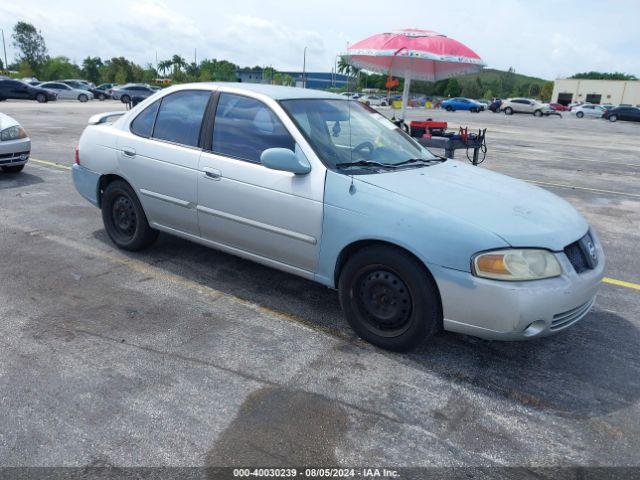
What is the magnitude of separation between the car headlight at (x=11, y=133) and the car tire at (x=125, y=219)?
4300 mm

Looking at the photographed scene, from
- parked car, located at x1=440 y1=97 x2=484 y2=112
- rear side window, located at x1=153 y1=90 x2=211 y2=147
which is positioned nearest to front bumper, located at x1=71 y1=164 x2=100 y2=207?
rear side window, located at x1=153 y1=90 x2=211 y2=147

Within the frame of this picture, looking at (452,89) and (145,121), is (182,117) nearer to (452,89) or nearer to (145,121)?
(145,121)

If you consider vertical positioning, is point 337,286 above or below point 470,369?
above

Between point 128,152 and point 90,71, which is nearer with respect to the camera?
point 128,152

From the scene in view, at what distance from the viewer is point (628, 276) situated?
5199mm

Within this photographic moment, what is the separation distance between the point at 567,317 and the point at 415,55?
7.47m

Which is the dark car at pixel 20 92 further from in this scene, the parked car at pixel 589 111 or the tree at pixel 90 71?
the tree at pixel 90 71

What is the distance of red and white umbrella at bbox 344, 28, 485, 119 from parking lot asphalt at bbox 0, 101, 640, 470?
20.1 ft

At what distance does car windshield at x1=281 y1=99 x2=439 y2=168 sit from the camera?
3.87 metres

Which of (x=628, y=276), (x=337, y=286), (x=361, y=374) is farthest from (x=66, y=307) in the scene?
(x=628, y=276)

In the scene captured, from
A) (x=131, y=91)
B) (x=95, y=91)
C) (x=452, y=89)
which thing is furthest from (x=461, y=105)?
(x=452, y=89)

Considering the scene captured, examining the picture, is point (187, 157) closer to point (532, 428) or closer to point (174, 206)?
point (174, 206)

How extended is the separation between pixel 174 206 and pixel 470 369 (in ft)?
8.87

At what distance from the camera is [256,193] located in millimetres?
3914
